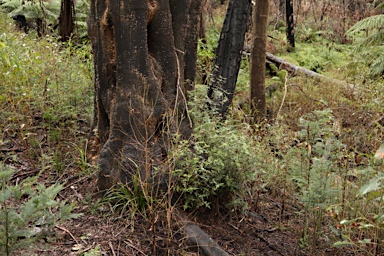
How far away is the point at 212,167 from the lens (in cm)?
469

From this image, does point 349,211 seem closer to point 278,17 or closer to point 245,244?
point 245,244

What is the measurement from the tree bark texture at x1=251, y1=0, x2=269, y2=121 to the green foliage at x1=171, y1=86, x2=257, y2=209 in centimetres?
491

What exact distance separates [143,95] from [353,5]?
66.4 feet

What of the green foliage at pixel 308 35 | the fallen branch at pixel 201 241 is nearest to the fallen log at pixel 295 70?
the green foliage at pixel 308 35

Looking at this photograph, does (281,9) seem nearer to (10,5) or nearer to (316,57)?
(316,57)

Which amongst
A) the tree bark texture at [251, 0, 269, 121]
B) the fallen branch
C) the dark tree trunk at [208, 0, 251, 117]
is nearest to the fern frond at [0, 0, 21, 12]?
the tree bark texture at [251, 0, 269, 121]

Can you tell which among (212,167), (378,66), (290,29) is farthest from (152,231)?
(290,29)

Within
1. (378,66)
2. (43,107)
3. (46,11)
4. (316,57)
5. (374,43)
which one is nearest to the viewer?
(43,107)

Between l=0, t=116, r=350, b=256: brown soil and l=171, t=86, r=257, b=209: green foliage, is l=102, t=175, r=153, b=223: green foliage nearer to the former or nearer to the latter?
l=0, t=116, r=350, b=256: brown soil

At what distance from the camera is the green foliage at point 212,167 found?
14.9 feet

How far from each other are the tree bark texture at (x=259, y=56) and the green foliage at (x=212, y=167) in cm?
491

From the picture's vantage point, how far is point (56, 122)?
6266 mm

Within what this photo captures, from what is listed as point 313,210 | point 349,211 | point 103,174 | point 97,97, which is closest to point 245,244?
point 313,210

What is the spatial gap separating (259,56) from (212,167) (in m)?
5.70
